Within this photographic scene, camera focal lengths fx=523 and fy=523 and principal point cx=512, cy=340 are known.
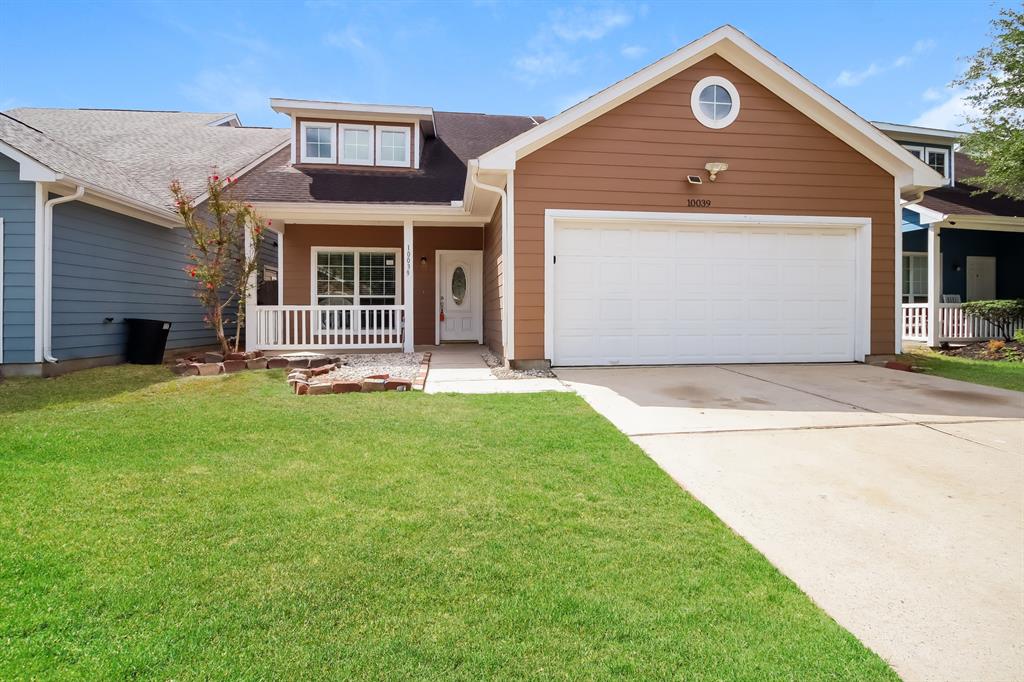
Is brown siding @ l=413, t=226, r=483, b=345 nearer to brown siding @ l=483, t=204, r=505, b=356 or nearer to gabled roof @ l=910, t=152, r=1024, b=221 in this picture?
brown siding @ l=483, t=204, r=505, b=356

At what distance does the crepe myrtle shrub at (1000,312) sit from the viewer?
37.7 ft

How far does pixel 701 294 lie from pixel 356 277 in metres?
7.31

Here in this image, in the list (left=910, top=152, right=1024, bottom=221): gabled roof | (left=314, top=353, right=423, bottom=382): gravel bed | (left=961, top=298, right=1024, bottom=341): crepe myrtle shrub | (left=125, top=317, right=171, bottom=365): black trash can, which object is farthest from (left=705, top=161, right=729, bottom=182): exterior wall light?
(left=125, top=317, right=171, bottom=365): black trash can

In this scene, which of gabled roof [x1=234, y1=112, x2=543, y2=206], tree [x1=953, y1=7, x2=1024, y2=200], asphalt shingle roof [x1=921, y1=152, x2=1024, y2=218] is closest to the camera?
gabled roof [x1=234, y1=112, x2=543, y2=206]

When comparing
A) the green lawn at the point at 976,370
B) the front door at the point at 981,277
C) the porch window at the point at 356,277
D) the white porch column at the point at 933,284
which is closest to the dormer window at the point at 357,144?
the porch window at the point at 356,277

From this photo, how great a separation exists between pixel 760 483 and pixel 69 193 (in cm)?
939

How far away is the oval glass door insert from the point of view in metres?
12.1

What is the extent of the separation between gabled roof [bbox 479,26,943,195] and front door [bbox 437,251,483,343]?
4.96 m

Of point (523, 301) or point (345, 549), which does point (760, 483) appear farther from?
point (523, 301)

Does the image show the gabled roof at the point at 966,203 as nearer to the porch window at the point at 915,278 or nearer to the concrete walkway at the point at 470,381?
the porch window at the point at 915,278

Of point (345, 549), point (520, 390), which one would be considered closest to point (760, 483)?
point (345, 549)

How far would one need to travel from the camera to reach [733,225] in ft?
26.1

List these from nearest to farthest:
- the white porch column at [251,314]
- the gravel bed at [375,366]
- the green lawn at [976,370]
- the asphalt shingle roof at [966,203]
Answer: the green lawn at [976,370] → the gravel bed at [375,366] → the white porch column at [251,314] → the asphalt shingle roof at [966,203]

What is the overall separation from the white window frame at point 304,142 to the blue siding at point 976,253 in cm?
1414
